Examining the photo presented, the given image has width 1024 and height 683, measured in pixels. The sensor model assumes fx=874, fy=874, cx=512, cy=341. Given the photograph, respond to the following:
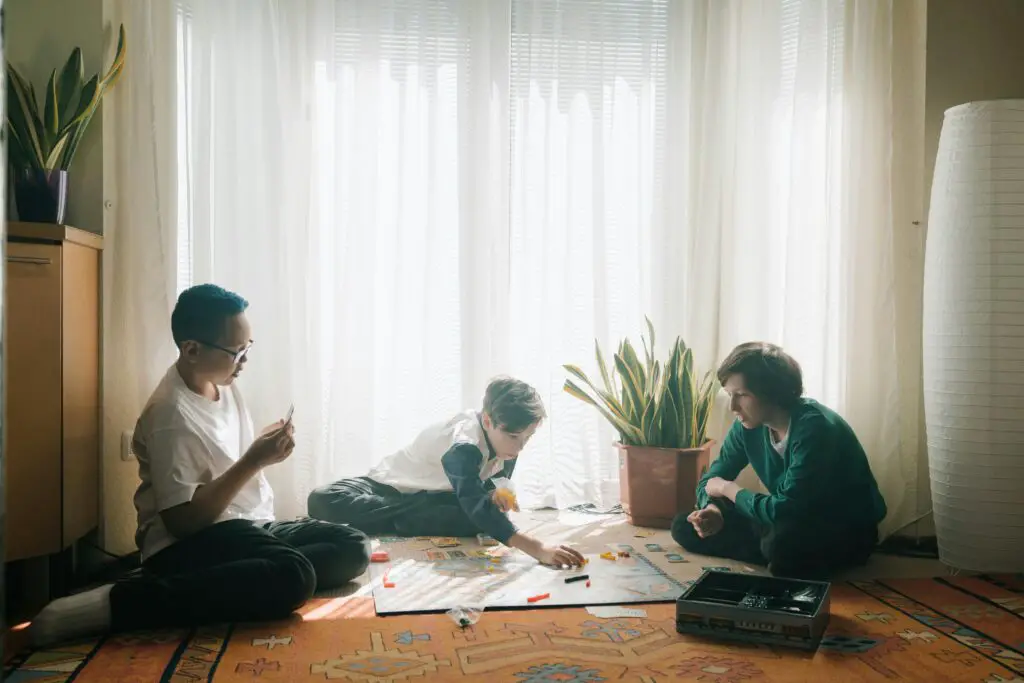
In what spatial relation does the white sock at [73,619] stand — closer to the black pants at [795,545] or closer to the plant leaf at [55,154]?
the plant leaf at [55,154]

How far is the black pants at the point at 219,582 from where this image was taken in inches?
83.4

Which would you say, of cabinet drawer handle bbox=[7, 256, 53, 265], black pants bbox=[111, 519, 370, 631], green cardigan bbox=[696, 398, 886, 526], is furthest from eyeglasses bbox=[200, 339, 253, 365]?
green cardigan bbox=[696, 398, 886, 526]

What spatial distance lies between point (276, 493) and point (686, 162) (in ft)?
6.82

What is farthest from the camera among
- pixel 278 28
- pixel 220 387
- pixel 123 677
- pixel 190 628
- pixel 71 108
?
pixel 278 28

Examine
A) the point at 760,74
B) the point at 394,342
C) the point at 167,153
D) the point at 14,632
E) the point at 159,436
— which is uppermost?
the point at 760,74

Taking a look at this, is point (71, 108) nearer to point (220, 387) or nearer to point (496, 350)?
point (220, 387)

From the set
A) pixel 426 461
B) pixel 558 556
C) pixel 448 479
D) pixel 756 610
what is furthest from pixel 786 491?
pixel 426 461

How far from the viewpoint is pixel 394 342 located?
3.38m

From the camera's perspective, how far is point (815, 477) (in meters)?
2.60

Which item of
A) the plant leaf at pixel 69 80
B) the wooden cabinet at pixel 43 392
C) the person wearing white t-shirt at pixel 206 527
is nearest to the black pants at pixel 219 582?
the person wearing white t-shirt at pixel 206 527

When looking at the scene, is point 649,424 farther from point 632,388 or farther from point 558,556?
point 558,556

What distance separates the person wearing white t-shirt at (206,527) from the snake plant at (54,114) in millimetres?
769

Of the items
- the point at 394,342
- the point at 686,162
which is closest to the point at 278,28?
the point at 394,342

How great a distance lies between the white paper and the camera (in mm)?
2283
